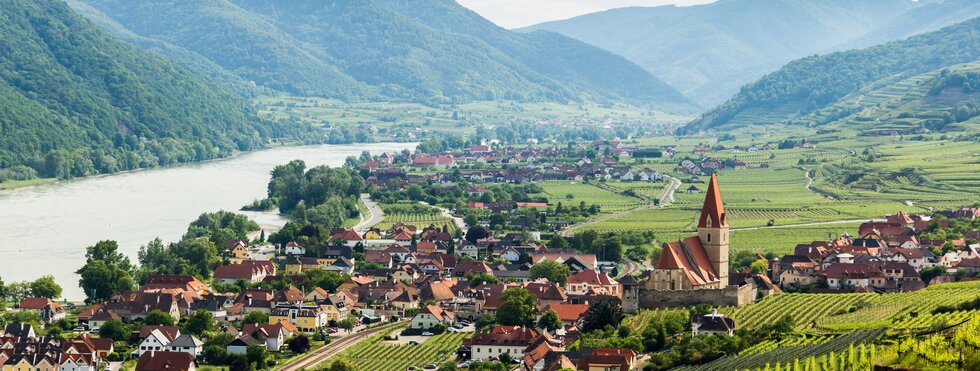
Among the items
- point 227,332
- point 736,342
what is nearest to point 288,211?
point 227,332

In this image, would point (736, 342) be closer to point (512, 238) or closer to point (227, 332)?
point (227, 332)

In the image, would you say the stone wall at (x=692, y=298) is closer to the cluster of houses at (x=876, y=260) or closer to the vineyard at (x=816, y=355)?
the cluster of houses at (x=876, y=260)

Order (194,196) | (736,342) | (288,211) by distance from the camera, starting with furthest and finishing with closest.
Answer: (194,196)
(288,211)
(736,342)

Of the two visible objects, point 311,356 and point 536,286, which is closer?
point 311,356

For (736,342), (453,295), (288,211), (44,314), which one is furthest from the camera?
(288,211)

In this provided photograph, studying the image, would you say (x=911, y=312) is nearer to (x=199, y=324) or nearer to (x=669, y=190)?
(x=199, y=324)

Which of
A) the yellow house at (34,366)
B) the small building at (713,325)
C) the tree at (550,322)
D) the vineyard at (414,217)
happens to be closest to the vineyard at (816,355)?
the small building at (713,325)

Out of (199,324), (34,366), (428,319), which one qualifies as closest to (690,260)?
(428,319)
